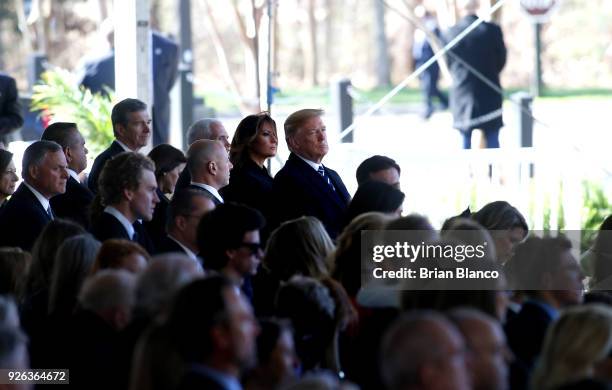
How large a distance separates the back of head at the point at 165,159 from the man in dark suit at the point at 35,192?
807 millimetres

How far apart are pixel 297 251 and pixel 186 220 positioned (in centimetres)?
63

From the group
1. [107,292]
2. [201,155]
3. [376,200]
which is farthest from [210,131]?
[107,292]

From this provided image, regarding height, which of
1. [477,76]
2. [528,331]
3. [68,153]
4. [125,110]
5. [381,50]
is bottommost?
[528,331]

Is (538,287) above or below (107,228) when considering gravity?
below

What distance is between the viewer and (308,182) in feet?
28.4

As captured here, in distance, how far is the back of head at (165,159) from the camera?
29.3 feet

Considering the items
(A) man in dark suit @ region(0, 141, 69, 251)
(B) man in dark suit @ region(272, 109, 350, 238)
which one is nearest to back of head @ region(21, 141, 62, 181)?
(A) man in dark suit @ region(0, 141, 69, 251)

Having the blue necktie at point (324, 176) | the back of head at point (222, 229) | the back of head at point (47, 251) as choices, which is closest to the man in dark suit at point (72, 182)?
the blue necktie at point (324, 176)

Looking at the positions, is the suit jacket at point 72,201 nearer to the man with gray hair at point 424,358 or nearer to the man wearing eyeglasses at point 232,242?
the man wearing eyeglasses at point 232,242

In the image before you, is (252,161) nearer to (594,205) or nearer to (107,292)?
(107,292)

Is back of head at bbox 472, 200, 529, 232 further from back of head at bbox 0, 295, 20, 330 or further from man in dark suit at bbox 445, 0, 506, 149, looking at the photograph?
man in dark suit at bbox 445, 0, 506, 149

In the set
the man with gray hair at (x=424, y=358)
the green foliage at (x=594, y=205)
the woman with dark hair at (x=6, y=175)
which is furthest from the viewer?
the green foliage at (x=594, y=205)

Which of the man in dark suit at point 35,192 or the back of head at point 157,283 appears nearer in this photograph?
the back of head at point 157,283

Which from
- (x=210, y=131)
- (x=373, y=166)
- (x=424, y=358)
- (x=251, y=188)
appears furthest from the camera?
(x=210, y=131)
